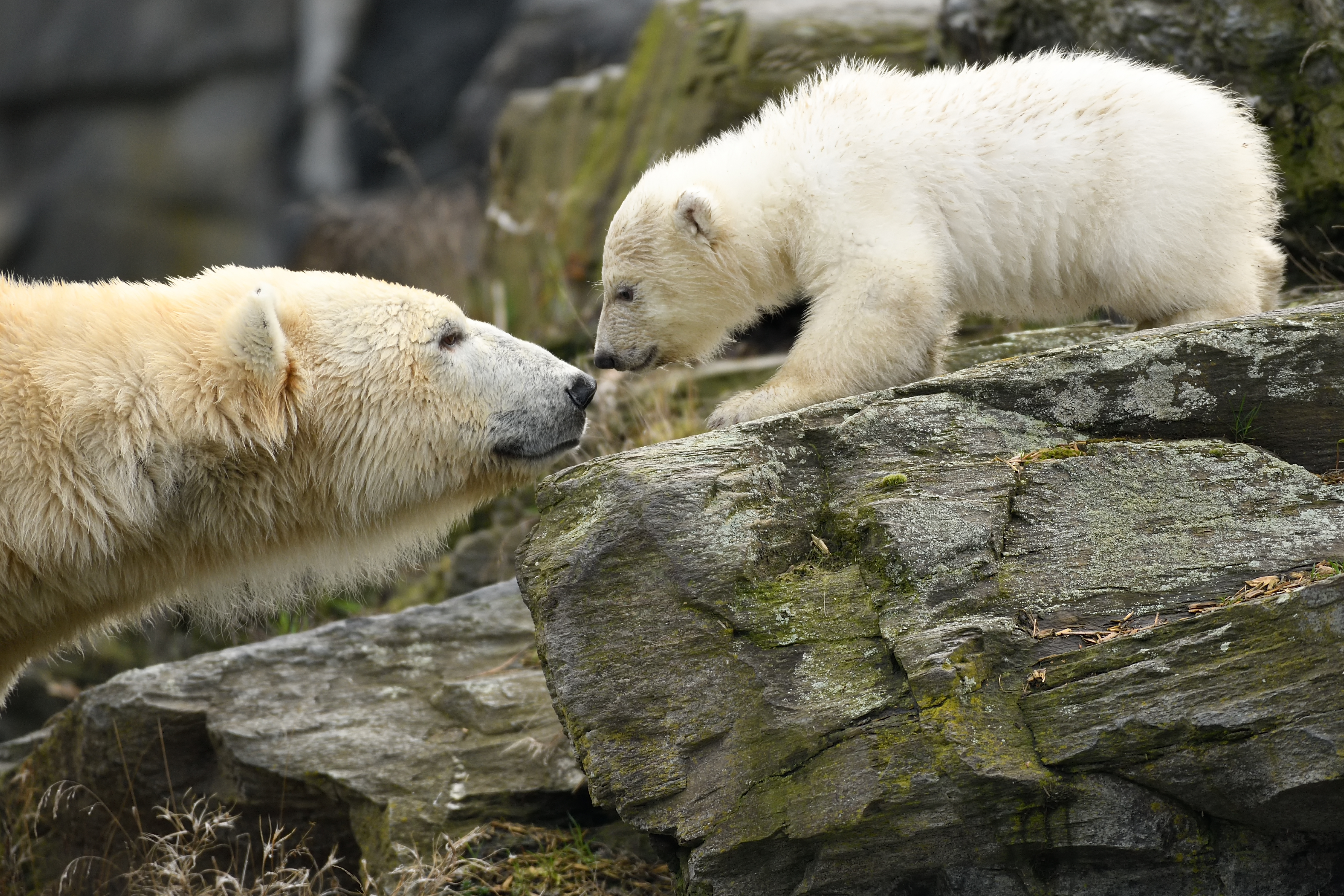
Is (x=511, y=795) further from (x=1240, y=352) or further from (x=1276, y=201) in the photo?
(x=1276, y=201)

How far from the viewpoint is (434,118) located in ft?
58.7

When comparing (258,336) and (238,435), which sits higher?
(258,336)

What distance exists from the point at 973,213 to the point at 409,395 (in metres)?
1.97

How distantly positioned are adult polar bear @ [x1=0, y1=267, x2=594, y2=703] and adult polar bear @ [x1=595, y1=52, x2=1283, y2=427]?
2.80 ft

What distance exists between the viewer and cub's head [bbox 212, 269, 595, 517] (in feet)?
11.1

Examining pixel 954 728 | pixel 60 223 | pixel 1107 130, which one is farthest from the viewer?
pixel 60 223

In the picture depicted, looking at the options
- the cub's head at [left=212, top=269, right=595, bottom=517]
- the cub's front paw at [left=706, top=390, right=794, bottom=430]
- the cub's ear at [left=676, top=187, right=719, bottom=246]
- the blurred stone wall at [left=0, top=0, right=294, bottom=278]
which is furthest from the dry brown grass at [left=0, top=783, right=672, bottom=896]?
the blurred stone wall at [left=0, top=0, right=294, bottom=278]

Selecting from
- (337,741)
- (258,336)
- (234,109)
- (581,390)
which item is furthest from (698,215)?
(234,109)

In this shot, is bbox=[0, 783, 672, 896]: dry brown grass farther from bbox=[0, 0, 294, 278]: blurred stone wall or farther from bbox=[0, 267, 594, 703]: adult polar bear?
bbox=[0, 0, 294, 278]: blurred stone wall

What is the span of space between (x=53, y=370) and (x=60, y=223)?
15.4 m

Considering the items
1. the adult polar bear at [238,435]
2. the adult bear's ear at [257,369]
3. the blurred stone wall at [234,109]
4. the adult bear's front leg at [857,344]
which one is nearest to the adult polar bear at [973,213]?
the adult bear's front leg at [857,344]

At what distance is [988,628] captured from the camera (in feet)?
8.91

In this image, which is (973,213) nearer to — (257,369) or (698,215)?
(698,215)

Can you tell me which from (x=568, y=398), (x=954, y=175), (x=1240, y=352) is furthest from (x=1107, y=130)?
(x=568, y=398)
